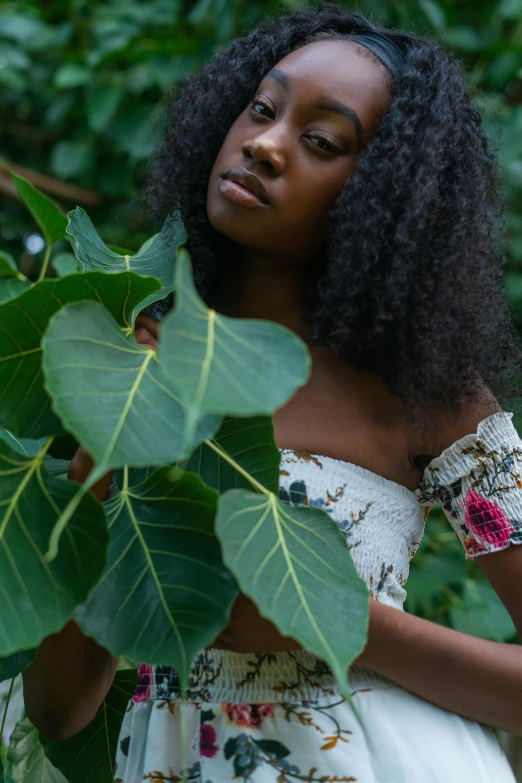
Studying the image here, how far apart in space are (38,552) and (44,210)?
0.77 ft

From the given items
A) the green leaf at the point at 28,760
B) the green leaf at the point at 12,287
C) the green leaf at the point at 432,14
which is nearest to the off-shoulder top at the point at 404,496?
the green leaf at the point at 12,287

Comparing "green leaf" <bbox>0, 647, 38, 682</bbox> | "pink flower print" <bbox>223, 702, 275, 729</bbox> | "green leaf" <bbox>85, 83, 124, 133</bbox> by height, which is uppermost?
"pink flower print" <bbox>223, 702, 275, 729</bbox>

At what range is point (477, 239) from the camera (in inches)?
31.7

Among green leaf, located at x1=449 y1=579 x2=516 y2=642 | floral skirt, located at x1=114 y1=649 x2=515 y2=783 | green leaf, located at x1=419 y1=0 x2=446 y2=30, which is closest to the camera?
floral skirt, located at x1=114 y1=649 x2=515 y2=783

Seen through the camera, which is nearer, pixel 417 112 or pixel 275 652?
pixel 275 652

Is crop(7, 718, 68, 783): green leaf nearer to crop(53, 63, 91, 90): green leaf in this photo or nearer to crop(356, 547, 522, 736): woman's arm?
crop(356, 547, 522, 736): woman's arm

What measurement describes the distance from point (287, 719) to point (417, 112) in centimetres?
50

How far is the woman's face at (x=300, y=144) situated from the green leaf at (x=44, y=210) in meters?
0.15

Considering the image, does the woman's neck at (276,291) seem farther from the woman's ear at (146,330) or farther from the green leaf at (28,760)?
the green leaf at (28,760)

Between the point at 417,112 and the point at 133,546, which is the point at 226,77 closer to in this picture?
the point at 417,112

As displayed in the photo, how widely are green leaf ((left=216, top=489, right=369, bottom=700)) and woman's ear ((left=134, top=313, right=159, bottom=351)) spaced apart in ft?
0.58

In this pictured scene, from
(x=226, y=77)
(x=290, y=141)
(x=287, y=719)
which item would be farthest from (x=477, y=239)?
(x=287, y=719)

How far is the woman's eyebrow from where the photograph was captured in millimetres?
739

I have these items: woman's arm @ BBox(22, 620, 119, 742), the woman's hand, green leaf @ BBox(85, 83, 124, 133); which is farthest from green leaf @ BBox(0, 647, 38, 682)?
green leaf @ BBox(85, 83, 124, 133)
